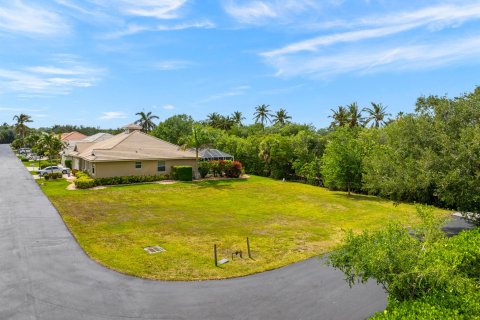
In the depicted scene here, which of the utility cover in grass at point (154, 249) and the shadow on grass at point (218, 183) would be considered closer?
the utility cover in grass at point (154, 249)

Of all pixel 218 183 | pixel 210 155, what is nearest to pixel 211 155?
pixel 210 155

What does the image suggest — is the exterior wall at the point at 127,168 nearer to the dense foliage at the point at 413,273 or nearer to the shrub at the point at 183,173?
the shrub at the point at 183,173

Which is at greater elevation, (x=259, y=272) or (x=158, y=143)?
(x=158, y=143)

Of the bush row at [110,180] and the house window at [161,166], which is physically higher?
the house window at [161,166]

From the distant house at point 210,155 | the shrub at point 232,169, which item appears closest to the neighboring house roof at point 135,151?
the distant house at point 210,155

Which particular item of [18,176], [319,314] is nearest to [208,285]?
[319,314]

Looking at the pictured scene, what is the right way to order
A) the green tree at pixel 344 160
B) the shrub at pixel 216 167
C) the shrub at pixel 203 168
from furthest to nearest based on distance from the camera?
the shrub at pixel 216 167, the shrub at pixel 203 168, the green tree at pixel 344 160

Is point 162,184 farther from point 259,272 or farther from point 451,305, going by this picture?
point 451,305
